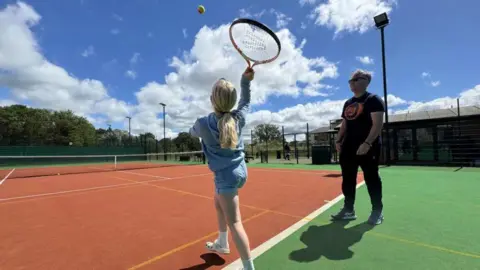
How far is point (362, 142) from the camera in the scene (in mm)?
3709

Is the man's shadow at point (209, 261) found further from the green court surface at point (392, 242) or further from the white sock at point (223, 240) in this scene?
the green court surface at point (392, 242)

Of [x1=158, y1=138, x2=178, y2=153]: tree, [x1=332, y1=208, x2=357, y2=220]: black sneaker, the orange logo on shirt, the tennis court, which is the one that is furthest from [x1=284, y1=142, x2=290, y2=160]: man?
the orange logo on shirt

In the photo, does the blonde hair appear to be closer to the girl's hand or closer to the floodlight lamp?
the girl's hand

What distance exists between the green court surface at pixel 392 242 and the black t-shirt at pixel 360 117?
45.0 inches

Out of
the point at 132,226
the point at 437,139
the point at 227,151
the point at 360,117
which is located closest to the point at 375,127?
the point at 360,117

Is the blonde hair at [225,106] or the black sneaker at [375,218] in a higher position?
the blonde hair at [225,106]

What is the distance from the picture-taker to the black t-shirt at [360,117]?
3.62 m

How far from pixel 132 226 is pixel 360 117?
357 centimetres

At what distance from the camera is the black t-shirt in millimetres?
3621

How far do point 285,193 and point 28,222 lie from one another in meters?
4.83

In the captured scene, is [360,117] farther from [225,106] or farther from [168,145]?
[168,145]

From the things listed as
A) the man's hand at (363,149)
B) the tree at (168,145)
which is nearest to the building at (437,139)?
the man's hand at (363,149)

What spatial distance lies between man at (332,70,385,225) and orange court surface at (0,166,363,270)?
965 millimetres

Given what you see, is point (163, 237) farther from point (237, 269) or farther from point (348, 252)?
point (348, 252)
